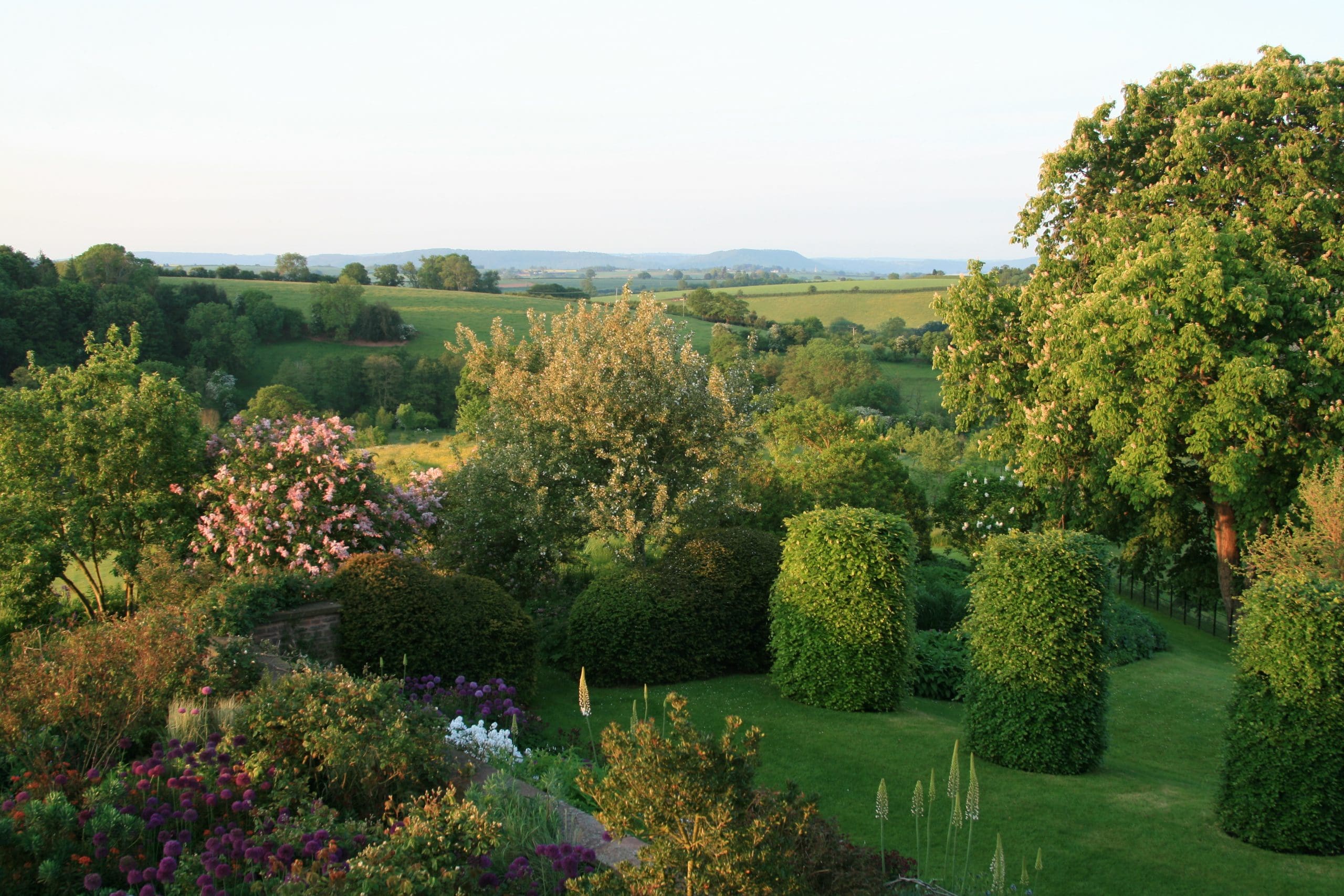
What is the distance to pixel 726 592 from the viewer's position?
40.6ft

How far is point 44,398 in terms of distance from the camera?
1242cm

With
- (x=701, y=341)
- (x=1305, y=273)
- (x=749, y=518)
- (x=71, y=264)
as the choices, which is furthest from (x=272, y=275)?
(x=1305, y=273)

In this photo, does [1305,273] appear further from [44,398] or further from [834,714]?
[44,398]

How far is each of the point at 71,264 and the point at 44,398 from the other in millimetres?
60446

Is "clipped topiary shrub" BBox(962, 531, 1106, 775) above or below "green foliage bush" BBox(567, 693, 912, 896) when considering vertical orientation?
below

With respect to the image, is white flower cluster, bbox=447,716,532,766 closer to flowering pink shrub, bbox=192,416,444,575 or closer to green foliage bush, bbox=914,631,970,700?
flowering pink shrub, bbox=192,416,444,575

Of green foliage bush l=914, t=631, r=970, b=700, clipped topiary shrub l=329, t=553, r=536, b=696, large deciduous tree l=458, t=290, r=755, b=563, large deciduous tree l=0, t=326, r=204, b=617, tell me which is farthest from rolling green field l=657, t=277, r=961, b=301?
clipped topiary shrub l=329, t=553, r=536, b=696

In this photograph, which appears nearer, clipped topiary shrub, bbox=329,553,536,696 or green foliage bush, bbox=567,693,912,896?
green foliage bush, bbox=567,693,912,896

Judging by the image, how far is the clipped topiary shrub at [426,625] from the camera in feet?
31.4

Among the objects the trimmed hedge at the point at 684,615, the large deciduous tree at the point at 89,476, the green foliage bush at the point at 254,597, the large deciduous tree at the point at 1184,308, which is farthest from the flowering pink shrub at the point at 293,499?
the large deciduous tree at the point at 1184,308

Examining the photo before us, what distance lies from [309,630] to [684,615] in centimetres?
462

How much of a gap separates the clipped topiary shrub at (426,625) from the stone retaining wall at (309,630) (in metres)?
0.12

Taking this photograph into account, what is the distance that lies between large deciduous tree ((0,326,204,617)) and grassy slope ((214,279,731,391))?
53216mm

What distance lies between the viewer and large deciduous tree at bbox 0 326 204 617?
11844 mm
